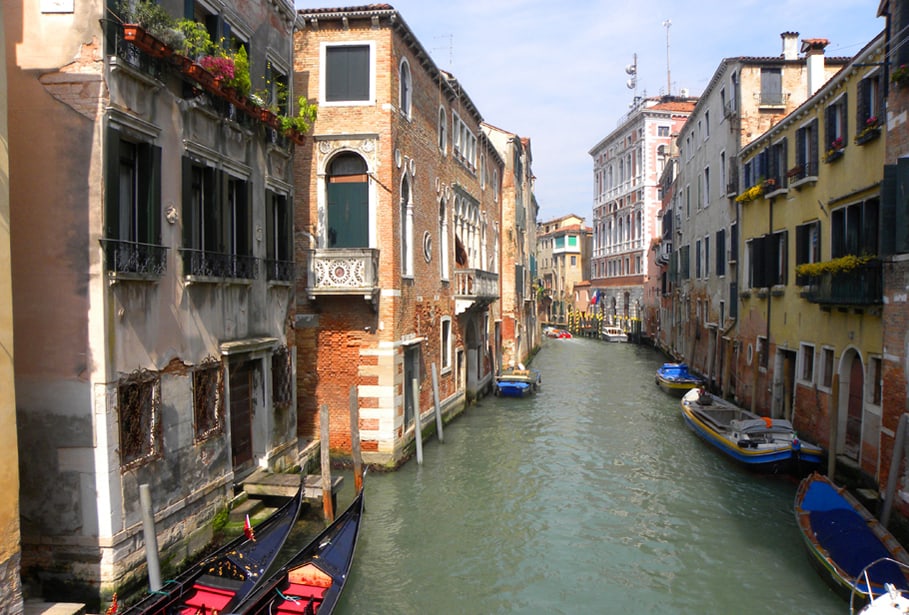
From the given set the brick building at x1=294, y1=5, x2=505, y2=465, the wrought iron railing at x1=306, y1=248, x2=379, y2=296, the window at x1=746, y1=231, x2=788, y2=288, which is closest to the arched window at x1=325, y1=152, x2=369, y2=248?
the brick building at x1=294, y1=5, x2=505, y2=465

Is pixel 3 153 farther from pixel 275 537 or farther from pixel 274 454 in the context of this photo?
pixel 274 454

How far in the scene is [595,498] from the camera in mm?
11047

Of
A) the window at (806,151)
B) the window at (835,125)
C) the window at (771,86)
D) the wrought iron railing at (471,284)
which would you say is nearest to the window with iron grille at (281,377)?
the wrought iron railing at (471,284)

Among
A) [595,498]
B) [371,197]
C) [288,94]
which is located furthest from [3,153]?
[595,498]

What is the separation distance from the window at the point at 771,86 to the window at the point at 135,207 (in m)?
15.4

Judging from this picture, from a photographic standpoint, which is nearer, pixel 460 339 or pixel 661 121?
pixel 460 339

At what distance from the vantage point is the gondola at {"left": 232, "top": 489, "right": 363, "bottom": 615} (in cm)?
623

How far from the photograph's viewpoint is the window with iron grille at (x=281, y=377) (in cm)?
971

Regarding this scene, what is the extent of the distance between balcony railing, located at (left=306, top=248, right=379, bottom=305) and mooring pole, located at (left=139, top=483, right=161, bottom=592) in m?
5.57

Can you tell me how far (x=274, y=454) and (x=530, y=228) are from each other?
89.4 ft

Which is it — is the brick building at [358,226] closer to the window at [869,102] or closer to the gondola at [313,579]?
the gondola at [313,579]

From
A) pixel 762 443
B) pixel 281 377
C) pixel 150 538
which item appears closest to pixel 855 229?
pixel 762 443

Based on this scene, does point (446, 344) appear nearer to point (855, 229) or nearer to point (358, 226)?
point (358, 226)

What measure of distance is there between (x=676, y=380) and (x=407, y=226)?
11.5 meters
